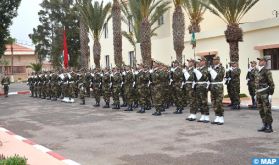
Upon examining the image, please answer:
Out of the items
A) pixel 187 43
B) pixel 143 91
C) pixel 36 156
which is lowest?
pixel 36 156

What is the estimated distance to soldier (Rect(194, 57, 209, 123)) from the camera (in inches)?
509

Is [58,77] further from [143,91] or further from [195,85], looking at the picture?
[195,85]

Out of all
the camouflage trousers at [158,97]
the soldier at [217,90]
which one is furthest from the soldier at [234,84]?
the soldier at [217,90]

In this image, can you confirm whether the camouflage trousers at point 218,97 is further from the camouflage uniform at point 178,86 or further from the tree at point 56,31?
the tree at point 56,31

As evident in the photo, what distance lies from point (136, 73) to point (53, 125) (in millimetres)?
4336

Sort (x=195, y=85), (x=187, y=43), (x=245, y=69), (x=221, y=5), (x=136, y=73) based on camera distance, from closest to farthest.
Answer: (x=195, y=85)
(x=136, y=73)
(x=221, y=5)
(x=245, y=69)
(x=187, y=43)

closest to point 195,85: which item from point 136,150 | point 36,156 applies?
point 136,150

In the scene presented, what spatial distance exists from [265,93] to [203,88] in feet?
8.29

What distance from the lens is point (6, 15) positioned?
1438 inches

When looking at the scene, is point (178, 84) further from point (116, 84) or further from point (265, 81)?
point (265, 81)

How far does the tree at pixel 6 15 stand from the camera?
36.1 meters

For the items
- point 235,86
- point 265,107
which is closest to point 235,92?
point 235,86

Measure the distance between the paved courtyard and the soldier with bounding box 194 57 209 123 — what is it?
49 cm

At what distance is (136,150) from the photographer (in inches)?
363
